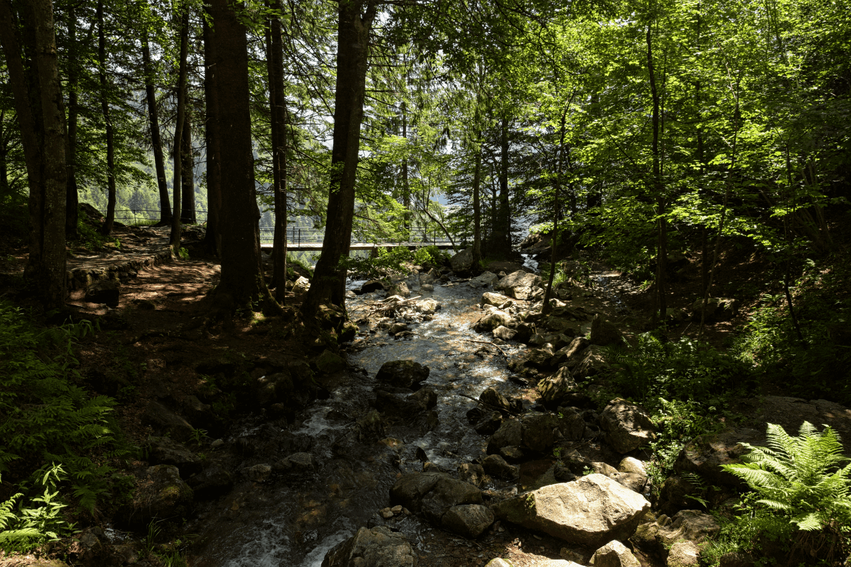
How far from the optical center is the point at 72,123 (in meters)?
11.0

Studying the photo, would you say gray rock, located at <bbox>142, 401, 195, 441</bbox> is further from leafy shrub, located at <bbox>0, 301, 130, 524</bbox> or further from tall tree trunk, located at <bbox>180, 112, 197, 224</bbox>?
tall tree trunk, located at <bbox>180, 112, 197, 224</bbox>

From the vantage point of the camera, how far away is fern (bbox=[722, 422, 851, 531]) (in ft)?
8.50

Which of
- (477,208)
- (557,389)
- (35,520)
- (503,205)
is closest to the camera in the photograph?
(35,520)

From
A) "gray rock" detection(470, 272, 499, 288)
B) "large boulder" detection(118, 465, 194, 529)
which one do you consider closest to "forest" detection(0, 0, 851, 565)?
"large boulder" detection(118, 465, 194, 529)

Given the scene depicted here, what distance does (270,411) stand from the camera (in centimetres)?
606

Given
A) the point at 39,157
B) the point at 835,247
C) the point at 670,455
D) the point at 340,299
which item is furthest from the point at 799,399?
the point at 39,157

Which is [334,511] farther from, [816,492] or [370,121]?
[370,121]

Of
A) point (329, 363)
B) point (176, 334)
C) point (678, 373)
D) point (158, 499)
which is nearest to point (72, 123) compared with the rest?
point (176, 334)

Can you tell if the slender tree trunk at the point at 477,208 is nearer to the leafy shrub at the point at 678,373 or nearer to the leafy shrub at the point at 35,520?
the leafy shrub at the point at 678,373

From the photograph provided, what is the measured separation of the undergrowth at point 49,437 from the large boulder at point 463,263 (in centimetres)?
1560

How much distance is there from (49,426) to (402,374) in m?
5.27

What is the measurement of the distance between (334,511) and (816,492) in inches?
167

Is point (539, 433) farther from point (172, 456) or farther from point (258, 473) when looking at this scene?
point (172, 456)

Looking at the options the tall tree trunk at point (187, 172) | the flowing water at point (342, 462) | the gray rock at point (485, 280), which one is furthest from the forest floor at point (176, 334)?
the gray rock at point (485, 280)
